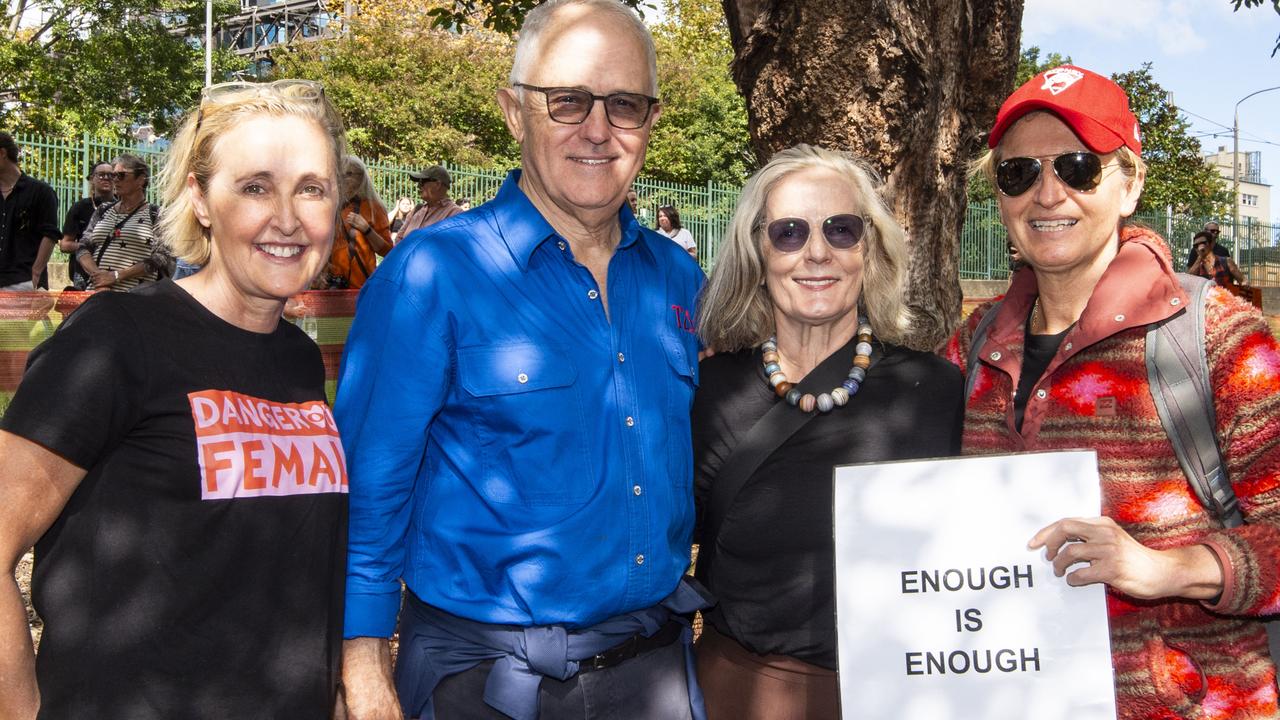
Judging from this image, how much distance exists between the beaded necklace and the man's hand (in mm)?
1122

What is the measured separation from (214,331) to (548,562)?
844 millimetres

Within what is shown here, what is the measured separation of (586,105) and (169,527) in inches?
52.9

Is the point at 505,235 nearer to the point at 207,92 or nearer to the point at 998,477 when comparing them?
the point at 207,92

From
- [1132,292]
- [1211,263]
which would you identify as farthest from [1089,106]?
[1211,263]

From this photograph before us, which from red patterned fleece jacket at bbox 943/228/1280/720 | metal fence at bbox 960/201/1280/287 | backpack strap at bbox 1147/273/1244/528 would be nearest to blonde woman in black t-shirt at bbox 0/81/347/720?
red patterned fleece jacket at bbox 943/228/1280/720

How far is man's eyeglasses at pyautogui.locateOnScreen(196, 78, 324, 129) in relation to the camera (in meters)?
2.28

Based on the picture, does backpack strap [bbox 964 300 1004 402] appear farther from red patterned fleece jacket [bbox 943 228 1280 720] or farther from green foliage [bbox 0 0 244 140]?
green foliage [bbox 0 0 244 140]

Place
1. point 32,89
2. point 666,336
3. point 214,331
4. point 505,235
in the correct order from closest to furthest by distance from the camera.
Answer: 1. point 214,331
2. point 505,235
3. point 666,336
4. point 32,89

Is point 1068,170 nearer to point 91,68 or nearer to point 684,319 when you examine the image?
point 684,319

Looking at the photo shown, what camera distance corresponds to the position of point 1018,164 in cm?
245

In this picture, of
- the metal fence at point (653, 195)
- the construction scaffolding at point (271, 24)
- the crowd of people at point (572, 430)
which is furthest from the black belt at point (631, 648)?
the construction scaffolding at point (271, 24)

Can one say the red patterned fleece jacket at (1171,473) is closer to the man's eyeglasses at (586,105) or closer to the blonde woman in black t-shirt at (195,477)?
the man's eyeglasses at (586,105)

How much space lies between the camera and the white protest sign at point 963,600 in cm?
215

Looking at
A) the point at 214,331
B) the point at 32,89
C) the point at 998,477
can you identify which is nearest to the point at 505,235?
the point at 214,331
